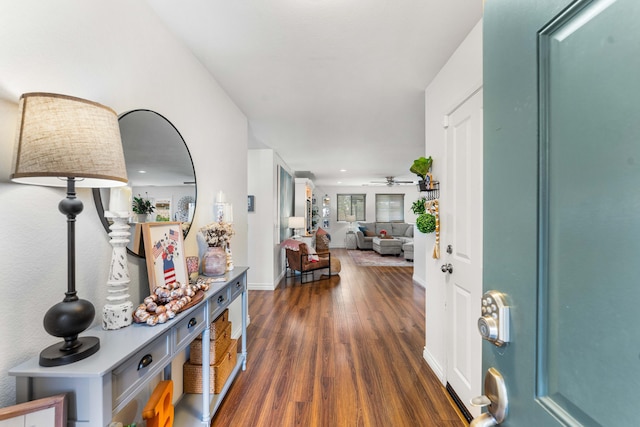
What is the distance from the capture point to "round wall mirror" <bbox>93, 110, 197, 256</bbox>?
53.3 inches

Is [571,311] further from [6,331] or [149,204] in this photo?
[149,204]

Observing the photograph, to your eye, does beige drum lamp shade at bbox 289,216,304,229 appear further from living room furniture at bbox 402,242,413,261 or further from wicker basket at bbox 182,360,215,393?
wicker basket at bbox 182,360,215,393

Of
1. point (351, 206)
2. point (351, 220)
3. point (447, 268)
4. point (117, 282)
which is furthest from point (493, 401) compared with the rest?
point (351, 206)

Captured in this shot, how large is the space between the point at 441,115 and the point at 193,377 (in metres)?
2.65

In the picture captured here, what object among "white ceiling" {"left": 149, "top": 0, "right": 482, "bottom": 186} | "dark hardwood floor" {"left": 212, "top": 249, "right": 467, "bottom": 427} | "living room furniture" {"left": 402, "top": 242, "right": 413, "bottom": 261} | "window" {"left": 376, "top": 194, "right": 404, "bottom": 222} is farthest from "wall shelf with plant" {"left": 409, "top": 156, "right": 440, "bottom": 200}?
"window" {"left": 376, "top": 194, "right": 404, "bottom": 222}

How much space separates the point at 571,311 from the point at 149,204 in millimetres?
1735

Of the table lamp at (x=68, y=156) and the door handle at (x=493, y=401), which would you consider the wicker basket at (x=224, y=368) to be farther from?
the door handle at (x=493, y=401)

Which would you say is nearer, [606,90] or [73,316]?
[606,90]

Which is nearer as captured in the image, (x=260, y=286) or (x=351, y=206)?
(x=260, y=286)

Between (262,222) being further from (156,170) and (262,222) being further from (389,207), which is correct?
(389,207)

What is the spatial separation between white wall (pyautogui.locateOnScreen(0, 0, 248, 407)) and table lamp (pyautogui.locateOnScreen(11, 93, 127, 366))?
0.13 metres

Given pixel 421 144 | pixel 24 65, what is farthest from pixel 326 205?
pixel 24 65

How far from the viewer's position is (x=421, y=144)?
4.32 metres

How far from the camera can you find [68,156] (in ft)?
2.61
